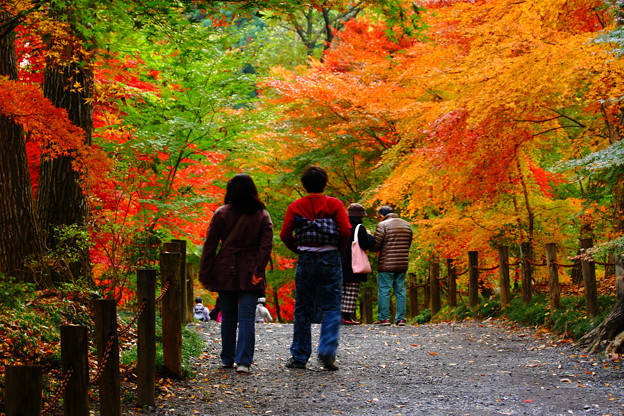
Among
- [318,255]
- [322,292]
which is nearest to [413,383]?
[322,292]

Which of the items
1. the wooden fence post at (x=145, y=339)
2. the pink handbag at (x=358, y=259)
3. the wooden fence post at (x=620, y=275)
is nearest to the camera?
the wooden fence post at (x=145, y=339)

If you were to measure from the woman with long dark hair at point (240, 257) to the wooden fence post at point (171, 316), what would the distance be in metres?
0.46

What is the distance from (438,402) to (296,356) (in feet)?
5.95

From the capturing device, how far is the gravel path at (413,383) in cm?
488

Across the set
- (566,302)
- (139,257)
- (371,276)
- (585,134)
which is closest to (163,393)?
(139,257)

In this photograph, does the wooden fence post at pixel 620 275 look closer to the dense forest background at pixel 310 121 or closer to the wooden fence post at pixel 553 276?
the dense forest background at pixel 310 121

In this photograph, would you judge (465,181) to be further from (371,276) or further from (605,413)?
(371,276)

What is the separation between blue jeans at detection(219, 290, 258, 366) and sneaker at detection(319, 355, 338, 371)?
0.73m

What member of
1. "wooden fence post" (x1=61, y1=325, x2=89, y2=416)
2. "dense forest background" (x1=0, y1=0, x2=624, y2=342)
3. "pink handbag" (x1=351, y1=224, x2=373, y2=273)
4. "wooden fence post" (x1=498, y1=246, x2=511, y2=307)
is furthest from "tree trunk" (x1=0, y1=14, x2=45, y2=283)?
"wooden fence post" (x1=498, y1=246, x2=511, y2=307)

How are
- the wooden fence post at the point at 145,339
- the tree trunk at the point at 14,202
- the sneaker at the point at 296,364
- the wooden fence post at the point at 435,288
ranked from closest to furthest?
the wooden fence post at the point at 145,339, the sneaker at the point at 296,364, the tree trunk at the point at 14,202, the wooden fence post at the point at 435,288

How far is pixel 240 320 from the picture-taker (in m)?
6.16

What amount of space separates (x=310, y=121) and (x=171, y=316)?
11.2m

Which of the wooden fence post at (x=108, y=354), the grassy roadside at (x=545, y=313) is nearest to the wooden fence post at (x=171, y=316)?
the wooden fence post at (x=108, y=354)

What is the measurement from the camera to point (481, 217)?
35.8ft
